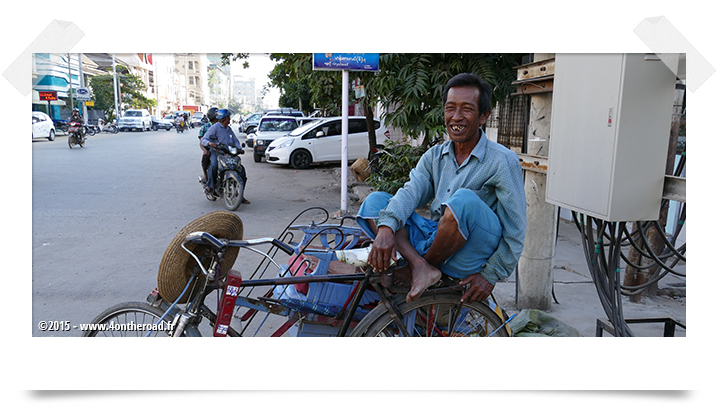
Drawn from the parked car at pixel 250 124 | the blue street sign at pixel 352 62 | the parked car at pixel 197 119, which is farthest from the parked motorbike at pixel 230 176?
the parked car at pixel 197 119

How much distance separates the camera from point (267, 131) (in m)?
16.7

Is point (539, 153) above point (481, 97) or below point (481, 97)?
below

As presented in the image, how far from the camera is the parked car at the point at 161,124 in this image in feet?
98.0

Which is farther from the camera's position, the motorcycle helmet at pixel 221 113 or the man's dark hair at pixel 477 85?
the motorcycle helmet at pixel 221 113

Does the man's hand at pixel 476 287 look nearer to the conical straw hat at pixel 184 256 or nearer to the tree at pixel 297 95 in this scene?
the conical straw hat at pixel 184 256

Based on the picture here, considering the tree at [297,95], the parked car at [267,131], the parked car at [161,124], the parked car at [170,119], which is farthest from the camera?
the parked car at [170,119]

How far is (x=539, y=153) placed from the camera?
11.6 feet

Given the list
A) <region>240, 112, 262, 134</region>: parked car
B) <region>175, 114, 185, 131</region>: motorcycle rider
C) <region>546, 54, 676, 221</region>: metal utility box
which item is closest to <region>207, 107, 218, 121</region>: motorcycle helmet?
<region>546, 54, 676, 221</region>: metal utility box

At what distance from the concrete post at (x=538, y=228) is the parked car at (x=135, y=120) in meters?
22.0

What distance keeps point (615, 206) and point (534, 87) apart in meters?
1.16

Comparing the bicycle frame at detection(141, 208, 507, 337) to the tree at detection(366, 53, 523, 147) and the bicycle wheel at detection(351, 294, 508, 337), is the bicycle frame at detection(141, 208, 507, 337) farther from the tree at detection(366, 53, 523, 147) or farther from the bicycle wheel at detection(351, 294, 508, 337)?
the tree at detection(366, 53, 523, 147)

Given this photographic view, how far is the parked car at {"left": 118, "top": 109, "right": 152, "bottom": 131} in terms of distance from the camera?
76.9 feet
